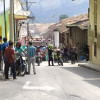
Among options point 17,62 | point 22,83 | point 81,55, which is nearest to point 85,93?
point 22,83

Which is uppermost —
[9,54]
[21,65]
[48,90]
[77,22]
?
[77,22]

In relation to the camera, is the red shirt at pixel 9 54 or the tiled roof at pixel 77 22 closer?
the red shirt at pixel 9 54

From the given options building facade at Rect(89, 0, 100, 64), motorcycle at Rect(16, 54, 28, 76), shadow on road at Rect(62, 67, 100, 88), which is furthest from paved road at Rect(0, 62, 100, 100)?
building facade at Rect(89, 0, 100, 64)

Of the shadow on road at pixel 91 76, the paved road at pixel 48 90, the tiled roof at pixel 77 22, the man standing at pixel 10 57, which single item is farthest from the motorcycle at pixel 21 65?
the tiled roof at pixel 77 22

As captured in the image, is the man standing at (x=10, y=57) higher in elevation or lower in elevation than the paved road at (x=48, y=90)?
higher

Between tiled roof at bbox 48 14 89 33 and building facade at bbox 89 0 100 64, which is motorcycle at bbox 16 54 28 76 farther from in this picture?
tiled roof at bbox 48 14 89 33

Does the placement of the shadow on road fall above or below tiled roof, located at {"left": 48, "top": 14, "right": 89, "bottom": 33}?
below

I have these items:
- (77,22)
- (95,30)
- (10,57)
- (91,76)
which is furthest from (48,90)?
(77,22)

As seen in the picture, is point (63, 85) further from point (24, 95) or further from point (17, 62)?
point (17, 62)

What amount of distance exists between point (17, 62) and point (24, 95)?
21.4 feet

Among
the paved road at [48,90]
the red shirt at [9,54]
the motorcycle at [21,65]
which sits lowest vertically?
the paved road at [48,90]

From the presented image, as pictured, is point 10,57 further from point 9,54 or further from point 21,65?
point 21,65

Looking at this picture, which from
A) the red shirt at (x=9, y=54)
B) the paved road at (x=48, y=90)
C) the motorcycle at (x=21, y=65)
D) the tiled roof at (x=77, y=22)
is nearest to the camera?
the paved road at (x=48, y=90)

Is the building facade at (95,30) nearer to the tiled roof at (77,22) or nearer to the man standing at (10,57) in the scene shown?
the tiled roof at (77,22)
